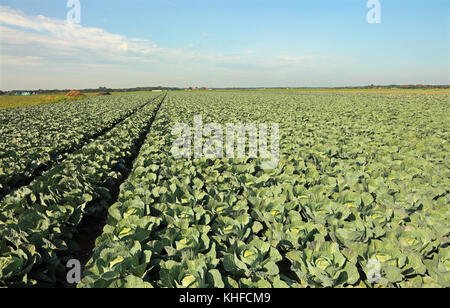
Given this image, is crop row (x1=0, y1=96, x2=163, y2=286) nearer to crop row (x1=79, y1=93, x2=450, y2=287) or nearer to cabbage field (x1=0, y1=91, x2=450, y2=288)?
cabbage field (x1=0, y1=91, x2=450, y2=288)

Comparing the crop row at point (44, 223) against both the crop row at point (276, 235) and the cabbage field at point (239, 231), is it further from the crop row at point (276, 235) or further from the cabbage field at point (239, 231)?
the crop row at point (276, 235)

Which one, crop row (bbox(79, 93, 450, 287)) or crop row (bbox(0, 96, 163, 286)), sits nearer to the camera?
crop row (bbox(79, 93, 450, 287))

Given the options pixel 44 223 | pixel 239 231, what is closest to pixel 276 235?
pixel 239 231

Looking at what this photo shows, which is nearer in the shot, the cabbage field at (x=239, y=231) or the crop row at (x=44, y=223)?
the cabbage field at (x=239, y=231)

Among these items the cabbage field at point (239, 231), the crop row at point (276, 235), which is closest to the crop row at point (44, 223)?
the cabbage field at point (239, 231)

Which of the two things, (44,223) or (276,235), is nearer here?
(276,235)

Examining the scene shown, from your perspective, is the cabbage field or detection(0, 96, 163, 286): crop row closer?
the cabbage field

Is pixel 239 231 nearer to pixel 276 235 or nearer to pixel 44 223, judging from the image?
pixel 276 235

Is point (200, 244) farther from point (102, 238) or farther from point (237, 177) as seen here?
point (237, 177)

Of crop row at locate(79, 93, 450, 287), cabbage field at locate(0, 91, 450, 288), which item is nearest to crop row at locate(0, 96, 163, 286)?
cabbage field at locate(0, 91, 450, 288)

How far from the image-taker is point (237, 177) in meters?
5.07

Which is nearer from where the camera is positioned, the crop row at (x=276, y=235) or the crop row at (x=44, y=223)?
the crop row at (x=276, y=235)
